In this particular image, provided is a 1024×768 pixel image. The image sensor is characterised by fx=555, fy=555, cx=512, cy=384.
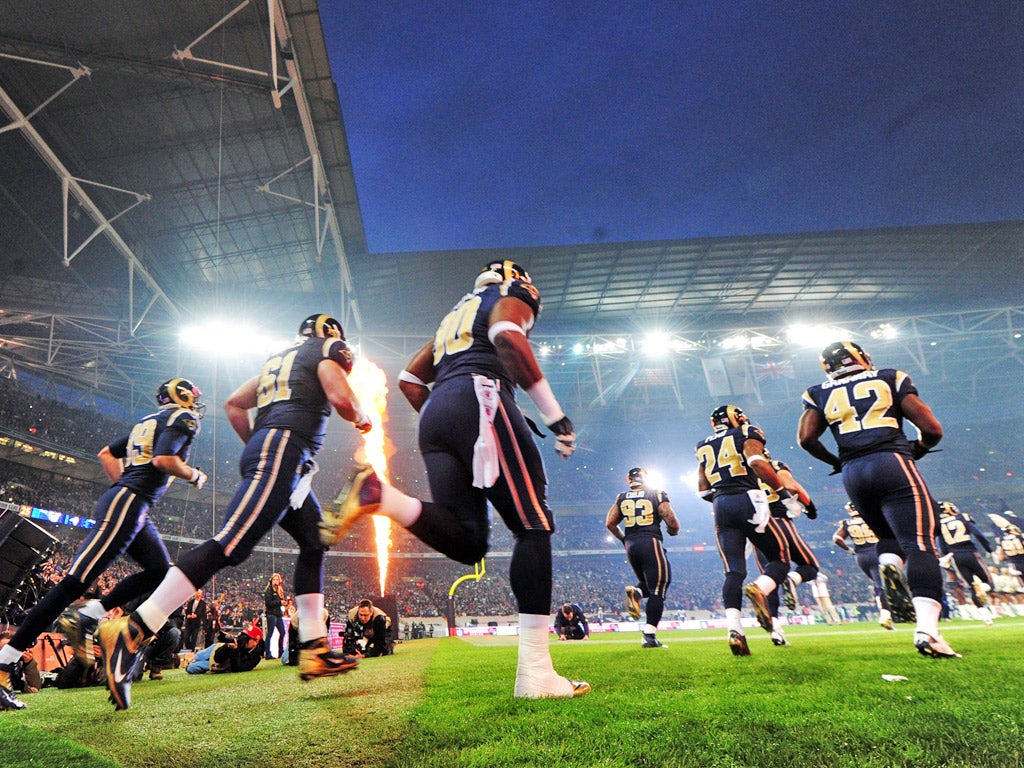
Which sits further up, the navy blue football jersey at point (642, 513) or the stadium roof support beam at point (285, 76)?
the stadium roof support beam at point (285, 76)

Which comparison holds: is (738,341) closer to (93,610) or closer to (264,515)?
(264,515)

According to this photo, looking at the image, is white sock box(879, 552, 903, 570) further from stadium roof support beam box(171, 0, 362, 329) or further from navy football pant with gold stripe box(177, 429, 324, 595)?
stadium roof support beam box(171, 0, 362, 329)

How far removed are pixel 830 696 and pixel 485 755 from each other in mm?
1749

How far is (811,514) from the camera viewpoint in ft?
18.0

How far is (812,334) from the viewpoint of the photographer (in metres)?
27.9

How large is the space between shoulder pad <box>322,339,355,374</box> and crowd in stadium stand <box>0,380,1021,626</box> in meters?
20.3

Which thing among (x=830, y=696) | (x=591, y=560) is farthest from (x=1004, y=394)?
(x=830, y=696)

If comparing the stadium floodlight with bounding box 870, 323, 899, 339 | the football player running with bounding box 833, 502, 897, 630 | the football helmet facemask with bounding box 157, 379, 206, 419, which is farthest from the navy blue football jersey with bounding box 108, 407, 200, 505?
the stadium floodlight with bounding box 870, 323, 899, 339

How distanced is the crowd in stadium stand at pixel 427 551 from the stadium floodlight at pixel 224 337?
864cm

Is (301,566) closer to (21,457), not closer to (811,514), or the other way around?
(811,514)

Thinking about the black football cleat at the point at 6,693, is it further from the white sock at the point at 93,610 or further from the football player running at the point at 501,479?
the football player running at the point at 501,479

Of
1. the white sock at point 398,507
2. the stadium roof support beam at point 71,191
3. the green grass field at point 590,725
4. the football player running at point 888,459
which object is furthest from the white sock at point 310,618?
the stadium roof support beam at point 71,191

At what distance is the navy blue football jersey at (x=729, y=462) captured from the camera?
220 inches

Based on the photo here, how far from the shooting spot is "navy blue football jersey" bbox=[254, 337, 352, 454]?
11.6 ft
